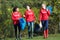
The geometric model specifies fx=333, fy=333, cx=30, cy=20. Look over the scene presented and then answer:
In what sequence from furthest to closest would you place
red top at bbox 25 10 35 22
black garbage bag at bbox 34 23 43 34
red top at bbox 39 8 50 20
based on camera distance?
black garbage bag at bbox 34 23 43 34, red top at bbox 25 10 35 22, red top at bbox 39 8 50 20

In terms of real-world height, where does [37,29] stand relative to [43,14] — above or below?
below

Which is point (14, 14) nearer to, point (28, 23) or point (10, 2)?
point (28, 23)

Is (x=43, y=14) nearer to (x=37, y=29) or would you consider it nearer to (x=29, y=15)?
(x=29, y=15)

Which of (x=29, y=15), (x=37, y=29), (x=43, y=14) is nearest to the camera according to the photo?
(x=43, y=14)

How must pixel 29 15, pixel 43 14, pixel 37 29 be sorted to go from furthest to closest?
pixel 37 29
pixel 29 15
pixel 43 14

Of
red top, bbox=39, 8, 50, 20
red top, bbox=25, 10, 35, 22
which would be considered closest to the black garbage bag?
red top, bbox=25, 10, 35, 22

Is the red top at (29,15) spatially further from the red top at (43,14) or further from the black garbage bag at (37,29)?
the black garbage bag at (37,29)

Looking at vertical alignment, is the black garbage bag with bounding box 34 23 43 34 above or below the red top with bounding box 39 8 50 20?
below

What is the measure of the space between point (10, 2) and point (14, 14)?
305 cm

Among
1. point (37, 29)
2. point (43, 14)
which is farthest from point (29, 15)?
point (37, 29)

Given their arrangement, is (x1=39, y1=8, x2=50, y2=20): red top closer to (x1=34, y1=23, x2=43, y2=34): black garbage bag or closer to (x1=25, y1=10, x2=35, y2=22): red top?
(x1=25, y1=10, x2=35, y2=22): red top

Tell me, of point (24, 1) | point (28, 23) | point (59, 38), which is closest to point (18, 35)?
point (28, 23)

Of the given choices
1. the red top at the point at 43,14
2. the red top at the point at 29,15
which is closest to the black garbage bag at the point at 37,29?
the red top at the point at 29,15

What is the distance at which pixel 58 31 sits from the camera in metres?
22.2
